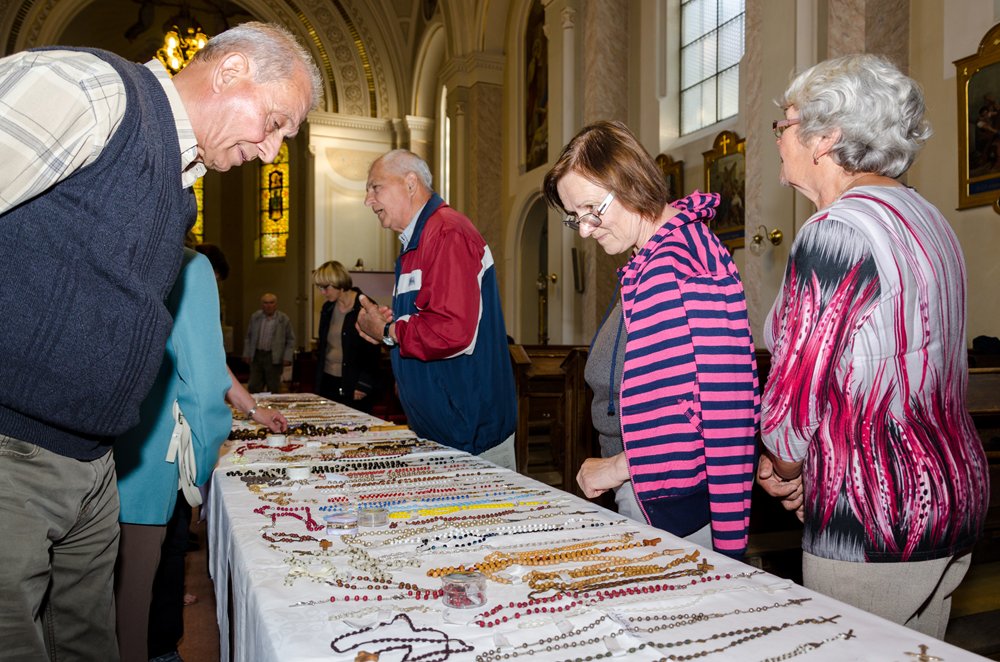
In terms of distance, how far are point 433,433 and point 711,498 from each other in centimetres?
146

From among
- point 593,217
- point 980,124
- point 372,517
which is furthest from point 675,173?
point 372,517

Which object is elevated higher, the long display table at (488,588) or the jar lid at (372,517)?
A: the jar lid at (372,517)

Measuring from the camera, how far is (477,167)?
42.7ft

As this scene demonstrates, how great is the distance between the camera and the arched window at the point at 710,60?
28.3 feet

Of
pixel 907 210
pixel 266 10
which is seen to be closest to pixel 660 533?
pixel 907 210

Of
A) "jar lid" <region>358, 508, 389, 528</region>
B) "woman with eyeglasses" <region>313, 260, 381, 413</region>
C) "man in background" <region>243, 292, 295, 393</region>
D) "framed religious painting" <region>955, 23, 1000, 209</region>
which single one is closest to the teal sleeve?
"jar lid" <region>358, 508, 389, 528</region>

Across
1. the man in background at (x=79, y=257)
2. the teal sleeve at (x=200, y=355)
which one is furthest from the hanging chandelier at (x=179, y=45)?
the man in background at (x=79, y=257)

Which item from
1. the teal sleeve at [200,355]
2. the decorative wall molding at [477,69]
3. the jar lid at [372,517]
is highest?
the decorative wall molding at [477,69]

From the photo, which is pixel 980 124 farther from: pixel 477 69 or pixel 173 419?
pixel 477 69

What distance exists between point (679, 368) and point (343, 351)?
183 inches

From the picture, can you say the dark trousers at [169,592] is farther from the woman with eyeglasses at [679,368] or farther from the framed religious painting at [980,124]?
the framed religious painting at [980,124]

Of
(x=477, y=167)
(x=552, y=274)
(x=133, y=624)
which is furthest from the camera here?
(x=477, y=167)

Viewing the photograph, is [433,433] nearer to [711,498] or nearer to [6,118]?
[711,498]

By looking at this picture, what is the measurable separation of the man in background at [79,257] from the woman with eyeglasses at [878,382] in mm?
1155
